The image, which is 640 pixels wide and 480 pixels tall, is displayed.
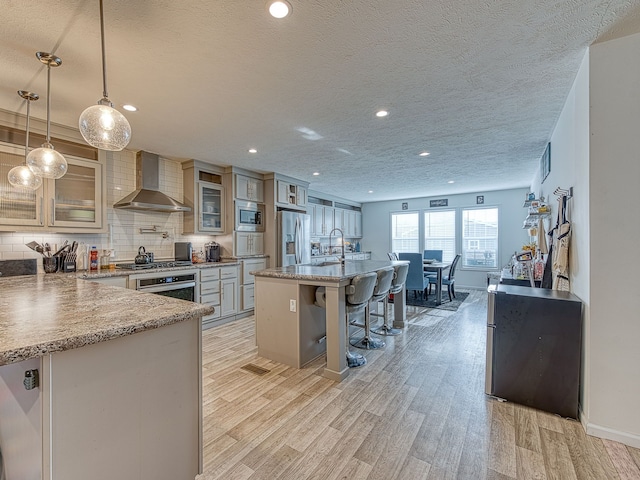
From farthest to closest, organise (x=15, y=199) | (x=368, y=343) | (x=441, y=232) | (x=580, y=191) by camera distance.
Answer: (x=441, y=232) → (x=368, y=343) → (x=15, y=199) → (x=580, y=191)

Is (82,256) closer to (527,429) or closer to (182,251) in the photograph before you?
(182,251)

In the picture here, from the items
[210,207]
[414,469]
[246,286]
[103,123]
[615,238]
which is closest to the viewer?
[103,123]

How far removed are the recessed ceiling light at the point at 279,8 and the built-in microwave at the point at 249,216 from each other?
11.7ft

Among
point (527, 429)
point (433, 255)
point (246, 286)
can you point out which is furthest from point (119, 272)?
point (433, 255)

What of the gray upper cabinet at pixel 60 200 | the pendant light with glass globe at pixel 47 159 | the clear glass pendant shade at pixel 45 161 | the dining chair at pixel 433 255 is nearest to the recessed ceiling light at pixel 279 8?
the pendant light with glass globe at pixel 47 159

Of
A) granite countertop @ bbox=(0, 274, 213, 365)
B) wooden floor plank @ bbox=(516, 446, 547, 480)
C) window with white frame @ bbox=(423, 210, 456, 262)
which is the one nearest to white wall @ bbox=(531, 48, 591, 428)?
wooden floor plank @ bbox=(516, 446, 547, 480)

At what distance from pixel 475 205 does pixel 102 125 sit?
308 inches

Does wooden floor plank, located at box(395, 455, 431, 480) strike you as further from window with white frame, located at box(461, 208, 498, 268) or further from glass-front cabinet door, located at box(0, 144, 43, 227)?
window with white frame, located at box(461, 208, 498, 268)

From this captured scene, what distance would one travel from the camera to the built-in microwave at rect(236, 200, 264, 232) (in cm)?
495

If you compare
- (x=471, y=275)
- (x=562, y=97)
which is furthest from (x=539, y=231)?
(x=471, y=275)

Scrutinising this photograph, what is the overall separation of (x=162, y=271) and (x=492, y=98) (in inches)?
158

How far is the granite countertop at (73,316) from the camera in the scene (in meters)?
0.91

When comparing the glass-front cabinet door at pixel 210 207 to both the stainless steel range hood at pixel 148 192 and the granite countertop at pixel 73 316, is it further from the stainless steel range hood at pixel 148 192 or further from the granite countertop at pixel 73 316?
the granite countertop at pixel 73 316

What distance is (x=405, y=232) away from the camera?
339 inches
